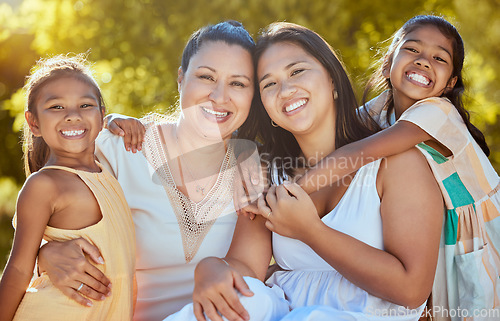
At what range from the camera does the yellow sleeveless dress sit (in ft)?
7.55

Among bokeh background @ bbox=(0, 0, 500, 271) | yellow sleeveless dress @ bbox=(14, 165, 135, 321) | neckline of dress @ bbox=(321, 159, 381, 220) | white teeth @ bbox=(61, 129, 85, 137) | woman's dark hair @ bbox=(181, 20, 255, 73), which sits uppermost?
bokeh background @ bbox=(0, 0, 500, 271)

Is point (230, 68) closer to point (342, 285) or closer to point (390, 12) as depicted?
point (342, 285)

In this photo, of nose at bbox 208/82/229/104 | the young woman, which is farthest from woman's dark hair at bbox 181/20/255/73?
nose at bbox 208/82/229/104

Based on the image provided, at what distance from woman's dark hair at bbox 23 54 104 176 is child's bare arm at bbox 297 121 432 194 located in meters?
1.15

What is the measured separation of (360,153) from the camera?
2.49m

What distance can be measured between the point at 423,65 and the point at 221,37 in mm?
1116

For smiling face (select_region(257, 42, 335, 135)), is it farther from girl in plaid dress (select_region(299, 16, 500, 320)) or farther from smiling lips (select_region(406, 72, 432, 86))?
smiling lips (select_region(406, 72, 432, 86))

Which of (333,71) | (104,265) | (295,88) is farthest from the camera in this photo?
(333,71)

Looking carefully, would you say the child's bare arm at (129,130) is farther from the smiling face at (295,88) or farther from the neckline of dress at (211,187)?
the smiling face at (295,88)

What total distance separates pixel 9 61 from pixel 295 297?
6.72 meters

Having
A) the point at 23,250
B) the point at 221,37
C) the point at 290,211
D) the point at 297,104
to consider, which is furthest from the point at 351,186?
the point at 23,250

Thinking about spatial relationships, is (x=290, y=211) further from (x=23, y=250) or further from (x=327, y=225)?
(x=23, y=250)

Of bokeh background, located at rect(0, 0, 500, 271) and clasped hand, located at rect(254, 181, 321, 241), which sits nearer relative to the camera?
clasped hand, located at rect(254, 181, 321, 241)

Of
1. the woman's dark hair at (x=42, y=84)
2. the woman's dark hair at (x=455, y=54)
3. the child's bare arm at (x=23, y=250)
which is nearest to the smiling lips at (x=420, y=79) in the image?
the woman's dark hair at (x=455, y=54)
